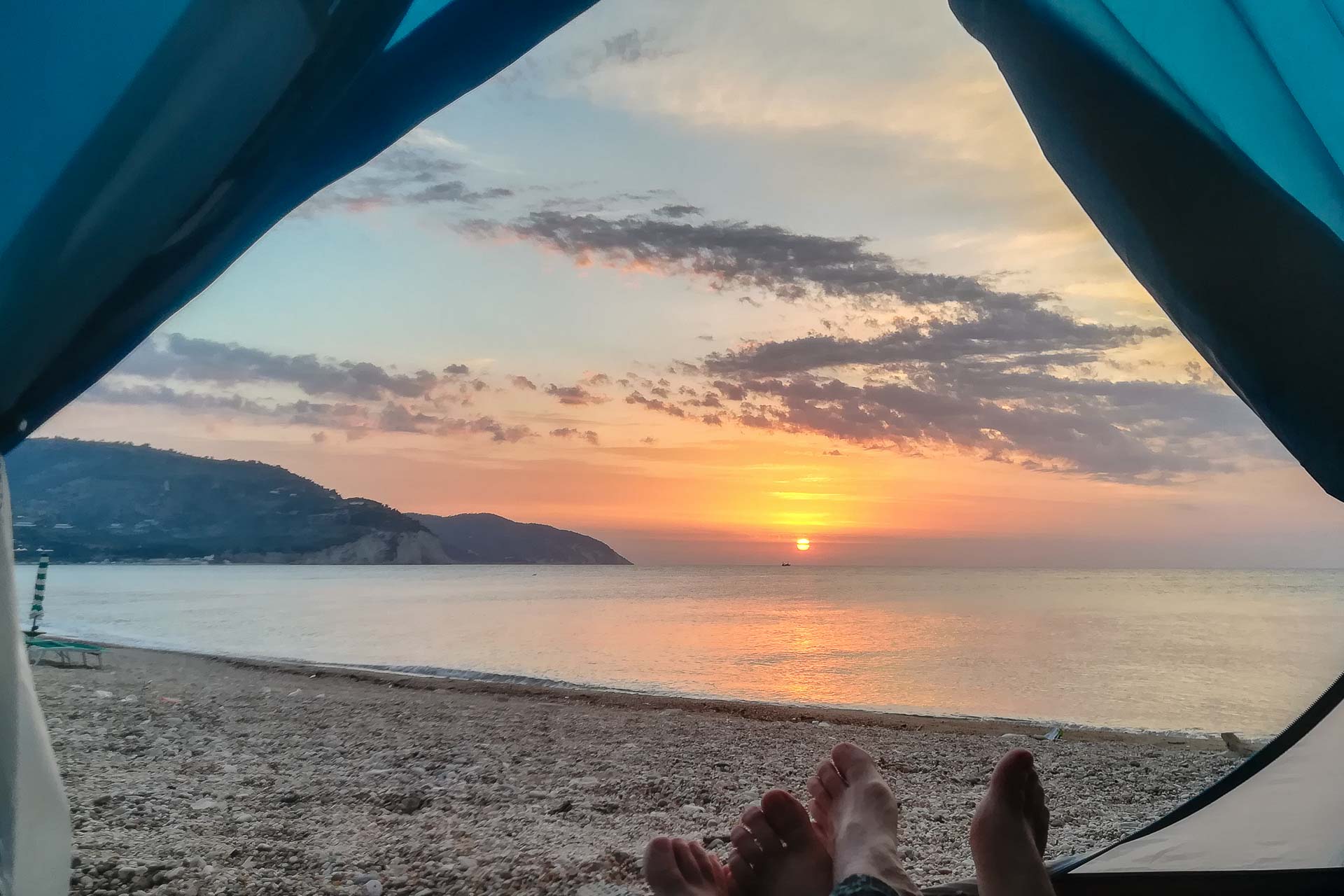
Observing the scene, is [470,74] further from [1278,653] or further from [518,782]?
[1278,653]

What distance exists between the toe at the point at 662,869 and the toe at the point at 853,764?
0.38 metres

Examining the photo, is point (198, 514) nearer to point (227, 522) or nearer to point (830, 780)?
point (227, 522)

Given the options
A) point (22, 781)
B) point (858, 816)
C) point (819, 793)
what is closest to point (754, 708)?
point (819, 793)

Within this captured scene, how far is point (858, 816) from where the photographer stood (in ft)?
4.65

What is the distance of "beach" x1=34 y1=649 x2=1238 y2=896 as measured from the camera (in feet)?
5.99

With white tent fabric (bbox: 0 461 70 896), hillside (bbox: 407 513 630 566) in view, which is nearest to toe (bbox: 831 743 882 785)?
white tent fabric (bbox: 0 461 70 896)

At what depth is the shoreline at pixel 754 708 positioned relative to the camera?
15.2 feet

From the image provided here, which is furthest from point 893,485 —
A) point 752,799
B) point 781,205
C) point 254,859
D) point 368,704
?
point 254,859

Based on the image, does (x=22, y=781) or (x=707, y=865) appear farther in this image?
(x=707, y=865)

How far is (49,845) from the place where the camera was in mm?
1068

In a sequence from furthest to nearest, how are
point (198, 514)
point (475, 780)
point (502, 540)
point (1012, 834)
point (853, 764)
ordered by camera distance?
point (502, 540) < point (198, 514) < point (475, 780) < point (853, 764) < point (1012, 834)

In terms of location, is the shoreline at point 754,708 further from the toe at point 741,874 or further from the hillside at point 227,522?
the hillside at point 227,522

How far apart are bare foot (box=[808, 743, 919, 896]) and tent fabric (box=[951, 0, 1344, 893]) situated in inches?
35.3

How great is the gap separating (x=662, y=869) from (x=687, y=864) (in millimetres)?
49
